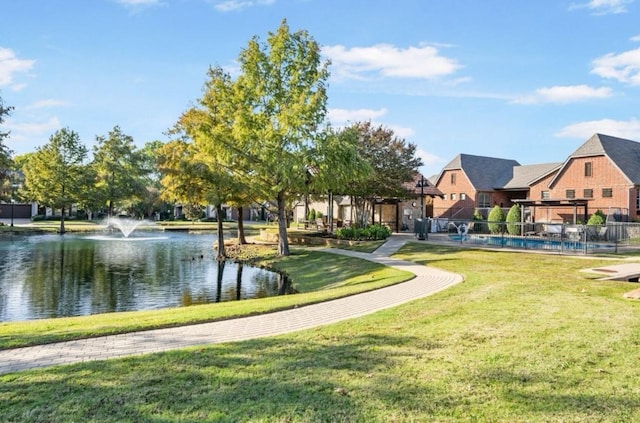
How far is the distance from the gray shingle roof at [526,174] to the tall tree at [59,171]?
4075 cm

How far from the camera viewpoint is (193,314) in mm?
8789

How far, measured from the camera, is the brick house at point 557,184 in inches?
1228

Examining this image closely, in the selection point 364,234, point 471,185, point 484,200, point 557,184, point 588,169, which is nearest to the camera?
point 364,234

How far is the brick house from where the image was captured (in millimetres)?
31181

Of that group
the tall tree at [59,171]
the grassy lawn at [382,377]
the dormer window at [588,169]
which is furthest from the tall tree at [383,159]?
the tall tree at [59,171]

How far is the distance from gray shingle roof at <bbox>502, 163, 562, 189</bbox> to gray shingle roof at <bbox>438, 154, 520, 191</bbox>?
96 cm

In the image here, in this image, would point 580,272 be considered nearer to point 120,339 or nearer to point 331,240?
point 120,339

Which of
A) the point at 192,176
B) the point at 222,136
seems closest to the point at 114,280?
the point at 192,176

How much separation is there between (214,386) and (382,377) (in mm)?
1809

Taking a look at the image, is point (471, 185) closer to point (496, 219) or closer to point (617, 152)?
point (496, 219)

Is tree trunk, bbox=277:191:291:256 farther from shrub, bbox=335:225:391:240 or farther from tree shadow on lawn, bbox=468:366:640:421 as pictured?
tree shadow on lawn, bbox=468:366:640:421

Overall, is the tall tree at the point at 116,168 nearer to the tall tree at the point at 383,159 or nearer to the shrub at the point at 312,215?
the shrub at the point at 312,215

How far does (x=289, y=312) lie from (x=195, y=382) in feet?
13.3

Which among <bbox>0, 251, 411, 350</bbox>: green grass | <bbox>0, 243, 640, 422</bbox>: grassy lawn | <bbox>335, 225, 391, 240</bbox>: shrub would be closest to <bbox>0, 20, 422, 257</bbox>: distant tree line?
<bbox>335, 225, 391, 240</bbox>: shrub
